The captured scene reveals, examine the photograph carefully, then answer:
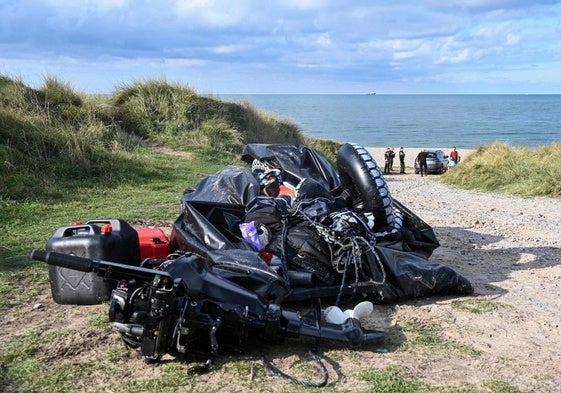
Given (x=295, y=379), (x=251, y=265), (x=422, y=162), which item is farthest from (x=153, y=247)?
(x=422, y=162)

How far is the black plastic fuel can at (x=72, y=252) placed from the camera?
176 inches

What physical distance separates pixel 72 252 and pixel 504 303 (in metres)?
3.65

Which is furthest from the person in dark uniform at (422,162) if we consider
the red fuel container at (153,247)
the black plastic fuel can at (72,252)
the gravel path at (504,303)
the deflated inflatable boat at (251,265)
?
the black plastic fuel can at (72,252)

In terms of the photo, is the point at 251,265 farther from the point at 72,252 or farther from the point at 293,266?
the point at 72,252

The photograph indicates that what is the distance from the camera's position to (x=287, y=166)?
7.74m

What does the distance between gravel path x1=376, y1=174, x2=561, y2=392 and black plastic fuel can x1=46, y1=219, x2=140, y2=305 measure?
2.21 metres

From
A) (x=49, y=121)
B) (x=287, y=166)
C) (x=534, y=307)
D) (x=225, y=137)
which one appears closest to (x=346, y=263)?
(x=534, y=307)

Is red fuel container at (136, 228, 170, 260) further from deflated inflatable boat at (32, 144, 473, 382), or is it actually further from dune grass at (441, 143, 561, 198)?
dune grass at (441, 143, 561, 198)

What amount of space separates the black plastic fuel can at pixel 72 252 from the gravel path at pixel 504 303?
221cm

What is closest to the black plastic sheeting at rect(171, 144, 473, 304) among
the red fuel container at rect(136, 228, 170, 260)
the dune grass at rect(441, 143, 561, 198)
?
the red fuel container at rect(136, 228, 170, 260)

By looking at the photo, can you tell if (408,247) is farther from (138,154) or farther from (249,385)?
(138,154)

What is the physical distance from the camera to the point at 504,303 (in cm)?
509

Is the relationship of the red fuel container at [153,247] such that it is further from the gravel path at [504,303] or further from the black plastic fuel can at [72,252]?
the gravel path at [504,303]

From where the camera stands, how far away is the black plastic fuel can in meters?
4.48
